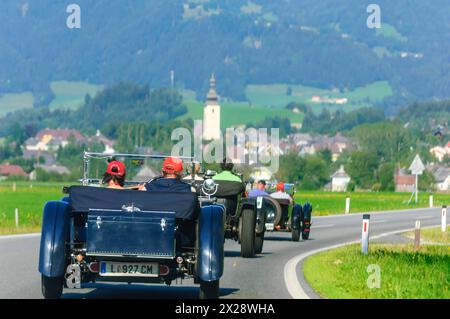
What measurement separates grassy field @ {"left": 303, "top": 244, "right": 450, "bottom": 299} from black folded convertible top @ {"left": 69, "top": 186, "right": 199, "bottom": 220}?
7.08 feet

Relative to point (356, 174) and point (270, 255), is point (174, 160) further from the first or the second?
point (356, 174)

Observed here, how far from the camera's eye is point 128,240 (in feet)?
45.7

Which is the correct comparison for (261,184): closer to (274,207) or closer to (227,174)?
(274,207)

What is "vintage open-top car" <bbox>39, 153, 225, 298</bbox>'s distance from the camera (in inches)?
549

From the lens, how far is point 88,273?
14.1 m

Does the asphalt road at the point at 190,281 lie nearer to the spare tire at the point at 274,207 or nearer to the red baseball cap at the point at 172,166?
the spare tire at the point at 274,207

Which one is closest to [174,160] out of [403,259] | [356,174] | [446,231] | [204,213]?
[204,213]

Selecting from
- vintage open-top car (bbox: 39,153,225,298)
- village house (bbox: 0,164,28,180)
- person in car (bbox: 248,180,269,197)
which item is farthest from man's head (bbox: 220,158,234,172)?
village house (bbox: 0,164,28,180)

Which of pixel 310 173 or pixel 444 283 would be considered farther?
pixel 310 173

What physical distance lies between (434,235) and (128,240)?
65.2 ft

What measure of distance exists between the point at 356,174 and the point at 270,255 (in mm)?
131995

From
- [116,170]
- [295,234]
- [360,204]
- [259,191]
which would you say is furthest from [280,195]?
[360,204]

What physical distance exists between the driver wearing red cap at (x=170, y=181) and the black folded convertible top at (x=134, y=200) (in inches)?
34.5
